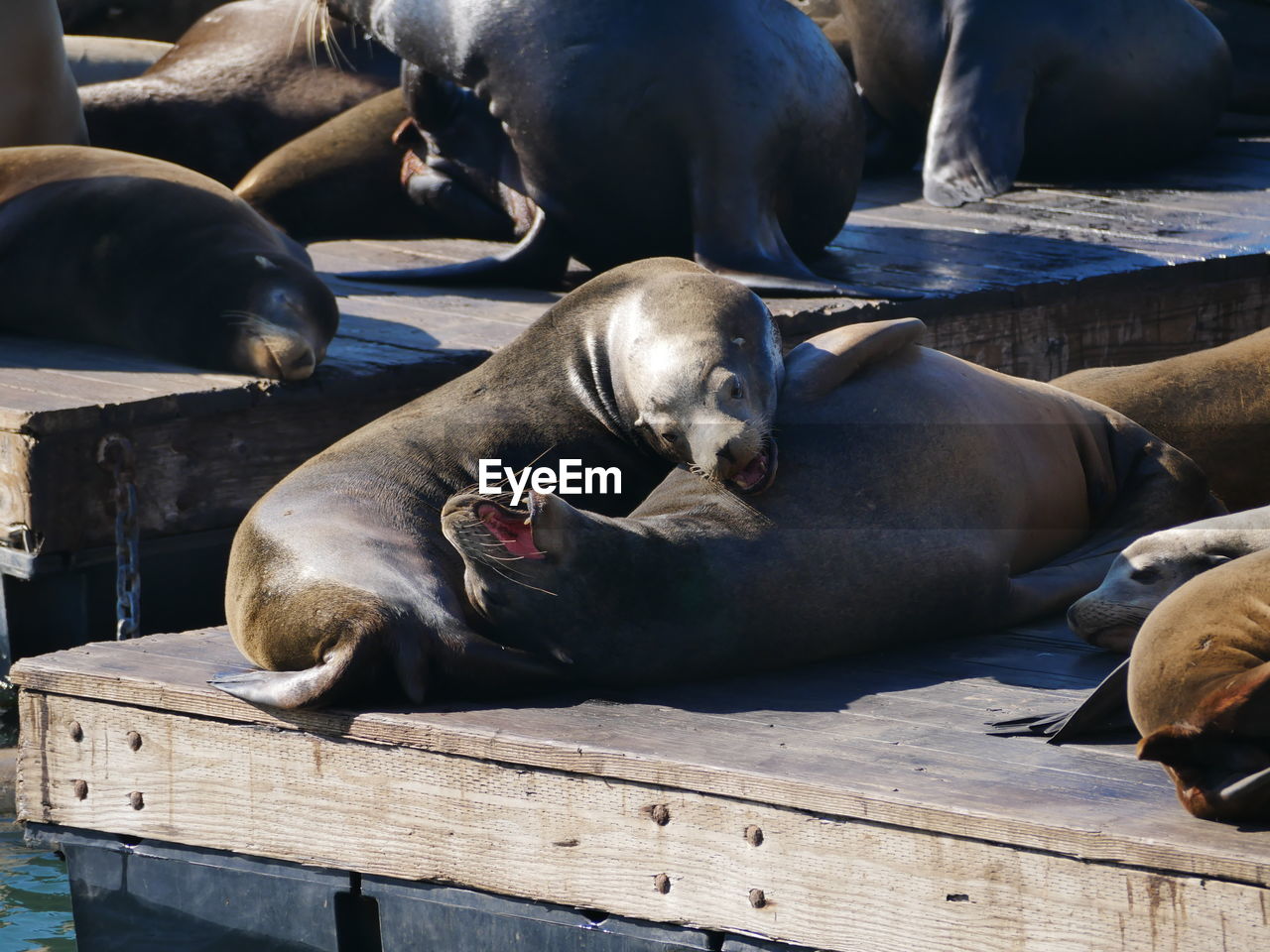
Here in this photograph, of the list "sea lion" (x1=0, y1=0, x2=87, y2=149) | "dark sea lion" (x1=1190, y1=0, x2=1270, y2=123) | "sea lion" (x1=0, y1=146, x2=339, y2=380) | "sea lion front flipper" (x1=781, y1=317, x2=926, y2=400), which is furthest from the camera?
"dark sea lion" (x1=1190, y1=0, x2=1270, y2=123)

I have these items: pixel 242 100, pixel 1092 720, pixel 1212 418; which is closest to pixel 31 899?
pixel 1092 720

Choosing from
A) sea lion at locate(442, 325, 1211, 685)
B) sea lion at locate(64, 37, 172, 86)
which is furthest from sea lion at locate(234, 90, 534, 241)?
sea lion at locate(442, 325, 1211, 685)

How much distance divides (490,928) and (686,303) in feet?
4.01

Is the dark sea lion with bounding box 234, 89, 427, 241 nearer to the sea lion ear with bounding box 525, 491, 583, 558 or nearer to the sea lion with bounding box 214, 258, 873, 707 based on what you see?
the sea lion with bounding box 214, 258, 873, 707

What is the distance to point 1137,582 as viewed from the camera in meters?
3.27

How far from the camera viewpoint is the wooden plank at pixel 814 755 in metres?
2.43

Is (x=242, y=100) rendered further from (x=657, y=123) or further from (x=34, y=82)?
(x=657, y=123)

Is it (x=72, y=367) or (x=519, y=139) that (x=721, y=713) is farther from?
(x=519, y=139)

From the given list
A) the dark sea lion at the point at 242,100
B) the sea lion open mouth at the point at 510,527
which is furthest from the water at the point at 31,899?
the dark sea lion at the point at 242,100

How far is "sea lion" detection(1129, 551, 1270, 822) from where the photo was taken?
7.81 feet

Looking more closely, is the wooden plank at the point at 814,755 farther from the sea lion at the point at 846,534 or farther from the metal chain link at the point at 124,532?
the metal chain link at the point at 124,532

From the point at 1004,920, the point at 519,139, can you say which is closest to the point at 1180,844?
the point at 1004,920

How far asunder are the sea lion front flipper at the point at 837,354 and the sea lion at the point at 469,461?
1 centimetres

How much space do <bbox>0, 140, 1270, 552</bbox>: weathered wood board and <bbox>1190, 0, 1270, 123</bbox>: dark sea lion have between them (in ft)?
2.80
